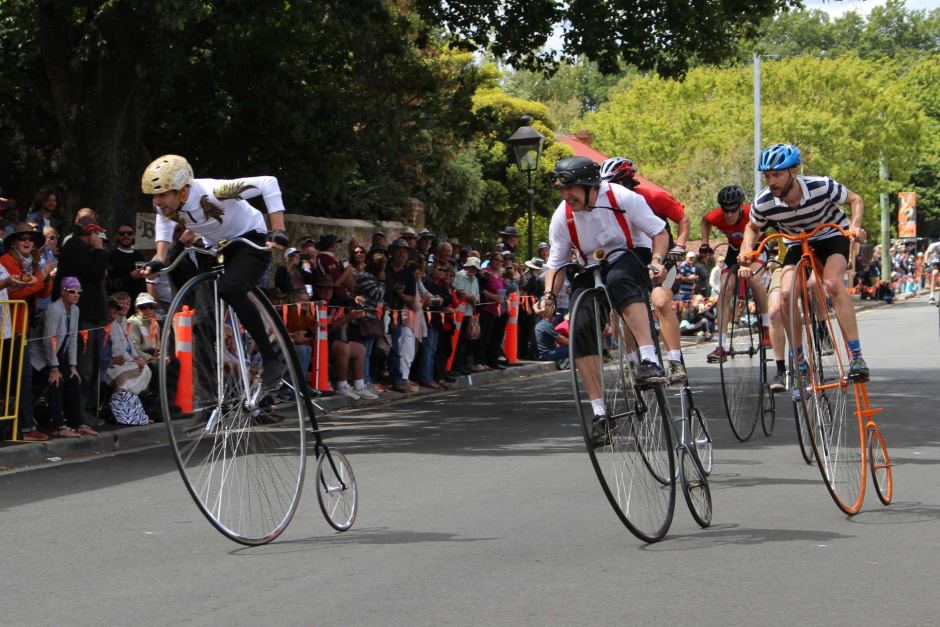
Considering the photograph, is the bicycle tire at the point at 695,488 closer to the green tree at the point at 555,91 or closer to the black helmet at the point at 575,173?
the black helmet at the point at 575,173

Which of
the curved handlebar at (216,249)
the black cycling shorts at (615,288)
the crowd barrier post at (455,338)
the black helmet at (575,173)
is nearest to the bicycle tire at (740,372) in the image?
the black cycling shorts at (615,288)

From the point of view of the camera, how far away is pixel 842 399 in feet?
31.4

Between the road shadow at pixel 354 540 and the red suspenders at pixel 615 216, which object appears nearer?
the road shadow at pixel 354 540

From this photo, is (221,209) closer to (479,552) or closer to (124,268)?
(479,552)

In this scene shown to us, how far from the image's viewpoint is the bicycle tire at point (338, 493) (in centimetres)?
905

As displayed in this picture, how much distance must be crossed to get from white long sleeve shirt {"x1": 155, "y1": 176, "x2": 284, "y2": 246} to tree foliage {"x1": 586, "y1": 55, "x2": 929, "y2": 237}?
5306 cm

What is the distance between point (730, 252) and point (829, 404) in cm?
426

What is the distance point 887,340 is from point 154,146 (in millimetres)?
16010

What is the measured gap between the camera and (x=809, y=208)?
34.4ft

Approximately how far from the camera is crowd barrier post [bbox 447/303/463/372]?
2238cm

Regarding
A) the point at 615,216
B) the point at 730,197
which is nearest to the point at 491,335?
the point at 730,197

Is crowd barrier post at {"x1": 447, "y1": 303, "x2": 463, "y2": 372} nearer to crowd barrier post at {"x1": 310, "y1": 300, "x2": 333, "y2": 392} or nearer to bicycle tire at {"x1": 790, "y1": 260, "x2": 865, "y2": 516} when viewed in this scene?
crowd barrier post at {"x1": 310, "y1": 300, "x2": 333, "y2": 392}

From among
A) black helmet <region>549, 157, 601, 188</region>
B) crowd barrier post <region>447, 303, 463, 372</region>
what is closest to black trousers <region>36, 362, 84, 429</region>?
black helmet <region>549, 157, 601, 188</region>

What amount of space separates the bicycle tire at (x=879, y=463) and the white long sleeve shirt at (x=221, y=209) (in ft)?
13.4
